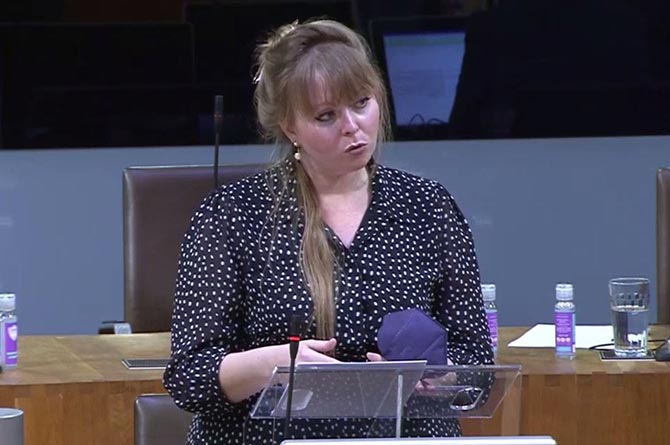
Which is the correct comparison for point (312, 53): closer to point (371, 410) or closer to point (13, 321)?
point (371, 410)

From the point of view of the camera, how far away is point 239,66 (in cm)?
501

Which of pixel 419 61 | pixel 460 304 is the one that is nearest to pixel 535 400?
pixel 460 304

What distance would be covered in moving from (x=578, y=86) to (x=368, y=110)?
292cm

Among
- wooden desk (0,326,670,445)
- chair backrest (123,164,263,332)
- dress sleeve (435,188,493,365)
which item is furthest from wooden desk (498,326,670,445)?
chair backrest (123,164,263,332)

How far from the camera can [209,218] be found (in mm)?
2422

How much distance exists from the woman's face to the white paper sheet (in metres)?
1.17

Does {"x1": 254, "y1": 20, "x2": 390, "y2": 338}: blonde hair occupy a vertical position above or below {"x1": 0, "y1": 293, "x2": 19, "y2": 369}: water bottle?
above

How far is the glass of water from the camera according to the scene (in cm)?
333

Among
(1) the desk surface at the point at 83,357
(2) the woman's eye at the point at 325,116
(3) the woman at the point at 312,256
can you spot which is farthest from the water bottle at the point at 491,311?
(2) the woman's eye at the point at 325,116

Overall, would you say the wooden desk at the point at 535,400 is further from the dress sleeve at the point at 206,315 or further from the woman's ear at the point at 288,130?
the woman's ear at the point at 288,130

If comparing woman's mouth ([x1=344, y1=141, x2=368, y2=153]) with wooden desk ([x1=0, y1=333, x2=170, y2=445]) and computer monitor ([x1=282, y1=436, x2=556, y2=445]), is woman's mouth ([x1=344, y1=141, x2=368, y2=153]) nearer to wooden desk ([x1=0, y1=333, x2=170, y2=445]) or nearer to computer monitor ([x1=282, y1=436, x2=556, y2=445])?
computer monitor ([x1=282, y1=436, x2=556, y2=445])

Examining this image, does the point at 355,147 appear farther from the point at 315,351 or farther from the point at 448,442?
the point at 448,442

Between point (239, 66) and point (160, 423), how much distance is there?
2.37m

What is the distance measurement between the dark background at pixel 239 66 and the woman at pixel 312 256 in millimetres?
2541
